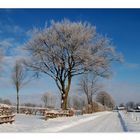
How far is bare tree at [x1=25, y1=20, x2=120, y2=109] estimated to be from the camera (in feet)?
60.4

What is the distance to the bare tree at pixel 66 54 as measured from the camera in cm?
1842

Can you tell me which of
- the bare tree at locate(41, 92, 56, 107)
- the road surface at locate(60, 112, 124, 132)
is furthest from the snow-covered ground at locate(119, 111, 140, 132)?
the bare tree at locate(41, 92, 56, 107)

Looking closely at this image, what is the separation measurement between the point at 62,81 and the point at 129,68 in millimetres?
7778

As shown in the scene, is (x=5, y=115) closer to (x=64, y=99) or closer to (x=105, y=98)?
(x=64, y=99)

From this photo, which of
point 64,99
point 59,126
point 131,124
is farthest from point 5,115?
point 64,99

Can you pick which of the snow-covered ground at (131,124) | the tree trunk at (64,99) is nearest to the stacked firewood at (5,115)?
the snow-covered ground at (131,124)

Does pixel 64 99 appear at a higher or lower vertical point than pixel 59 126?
higher

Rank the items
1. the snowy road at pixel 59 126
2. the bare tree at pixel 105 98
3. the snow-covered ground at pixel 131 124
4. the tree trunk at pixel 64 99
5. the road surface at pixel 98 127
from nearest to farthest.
Answer: 1. the snowy road at pixel 59 126
2. the snow-covered ground at pixel 131 124
3. the road surface at pixel 98 127
4. the tree trunk at pixel 64 99
5. the bare tree at pixel 105 98

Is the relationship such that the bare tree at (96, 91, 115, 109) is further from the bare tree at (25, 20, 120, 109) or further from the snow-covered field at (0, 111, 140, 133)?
the snow-covered field at (0, 111, 140, 133)

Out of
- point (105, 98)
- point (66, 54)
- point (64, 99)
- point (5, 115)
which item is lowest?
point (5, 115)

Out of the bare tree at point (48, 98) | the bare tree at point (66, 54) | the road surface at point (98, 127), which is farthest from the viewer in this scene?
the bare tree at point (66, 54)

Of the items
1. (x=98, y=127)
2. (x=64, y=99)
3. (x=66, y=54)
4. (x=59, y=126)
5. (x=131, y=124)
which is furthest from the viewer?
(x=64, y=99)

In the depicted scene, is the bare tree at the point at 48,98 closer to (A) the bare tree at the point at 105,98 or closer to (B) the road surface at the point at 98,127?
(B) the road surface at the point at 98,127

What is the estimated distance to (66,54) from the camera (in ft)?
61.4
